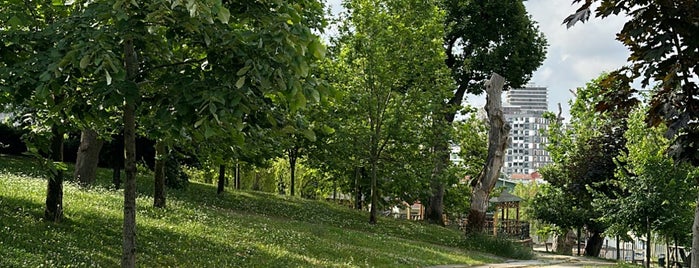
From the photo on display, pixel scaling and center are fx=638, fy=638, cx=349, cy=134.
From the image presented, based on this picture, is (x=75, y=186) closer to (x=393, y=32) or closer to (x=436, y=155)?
(x=393, y=32)

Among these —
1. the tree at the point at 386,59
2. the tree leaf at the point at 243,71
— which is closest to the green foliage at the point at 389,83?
the tree at the point at 386,59

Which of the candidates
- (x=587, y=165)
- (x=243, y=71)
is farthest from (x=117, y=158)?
(x=587, y=165)

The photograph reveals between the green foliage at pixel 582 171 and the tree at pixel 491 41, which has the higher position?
the tree at pixel 491 41

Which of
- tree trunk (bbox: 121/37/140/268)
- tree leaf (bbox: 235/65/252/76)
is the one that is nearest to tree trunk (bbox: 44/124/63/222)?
tree trunk (bbox: 121/37/140/268)

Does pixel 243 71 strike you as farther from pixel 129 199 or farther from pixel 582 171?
pixel 582 171

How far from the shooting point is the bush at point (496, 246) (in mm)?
18984

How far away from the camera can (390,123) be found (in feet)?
68.6

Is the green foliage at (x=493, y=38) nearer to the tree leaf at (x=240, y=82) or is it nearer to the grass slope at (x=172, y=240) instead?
the grass slope at (x=172, y=240)

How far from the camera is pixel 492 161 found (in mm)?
20516

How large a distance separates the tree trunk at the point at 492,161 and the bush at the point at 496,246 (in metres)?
0.51

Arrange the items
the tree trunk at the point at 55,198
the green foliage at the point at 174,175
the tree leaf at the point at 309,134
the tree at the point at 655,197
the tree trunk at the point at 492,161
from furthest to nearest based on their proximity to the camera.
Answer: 1. the green foliage at the point at 174,175
2. the tree trunk at the point at 492,161
3. the tree at the point at 655,197
4. the tree trunk at the point at 55,198
5. the tree leaf at the point at 309,134

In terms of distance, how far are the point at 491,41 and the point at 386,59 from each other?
11.1m

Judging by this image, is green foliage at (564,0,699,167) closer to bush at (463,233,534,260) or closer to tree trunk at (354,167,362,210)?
bush at (463,233,534,260)

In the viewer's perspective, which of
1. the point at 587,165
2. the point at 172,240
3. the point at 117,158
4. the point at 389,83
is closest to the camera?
the point at 172,240
